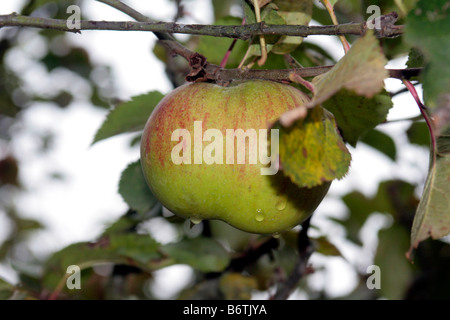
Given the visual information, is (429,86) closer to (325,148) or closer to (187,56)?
(325,148)

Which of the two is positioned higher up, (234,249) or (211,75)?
(211,75)

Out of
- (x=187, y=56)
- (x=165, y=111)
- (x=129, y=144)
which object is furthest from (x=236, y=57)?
(x=129, y=144)

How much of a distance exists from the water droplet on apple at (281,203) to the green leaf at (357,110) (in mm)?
199

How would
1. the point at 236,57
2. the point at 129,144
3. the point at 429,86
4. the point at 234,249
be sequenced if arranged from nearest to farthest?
the point at 429,86
the point at 236,57
the point at 234,249
the point at 129,144

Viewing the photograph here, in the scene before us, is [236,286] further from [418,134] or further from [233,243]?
[418,134]

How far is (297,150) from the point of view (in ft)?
2.00

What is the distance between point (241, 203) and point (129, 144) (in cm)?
106

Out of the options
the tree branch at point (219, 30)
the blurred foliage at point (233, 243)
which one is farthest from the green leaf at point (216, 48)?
the tree branch at point (219, 30)

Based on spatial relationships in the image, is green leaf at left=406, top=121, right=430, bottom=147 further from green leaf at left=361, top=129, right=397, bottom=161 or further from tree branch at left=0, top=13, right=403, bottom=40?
tree branch at left=0, top=13, right=403, bottom=40

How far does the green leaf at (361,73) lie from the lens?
55 cm

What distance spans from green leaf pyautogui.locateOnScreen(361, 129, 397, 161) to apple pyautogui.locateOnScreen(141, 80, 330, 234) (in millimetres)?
705

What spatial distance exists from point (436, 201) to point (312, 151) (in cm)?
20

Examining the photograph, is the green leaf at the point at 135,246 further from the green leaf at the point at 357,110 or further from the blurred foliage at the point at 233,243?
the green leaf at the point at 357,110

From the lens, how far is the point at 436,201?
678 mm
